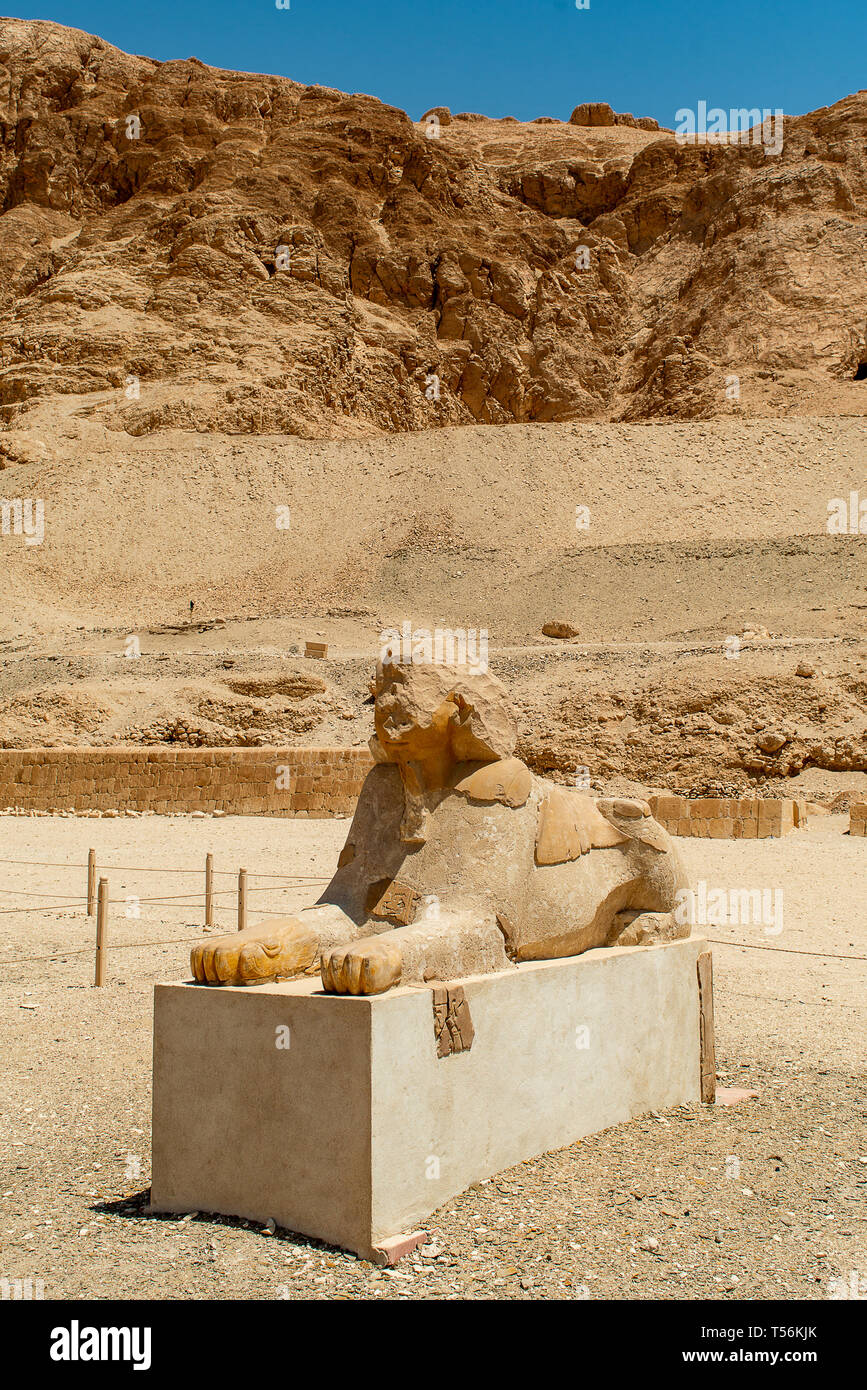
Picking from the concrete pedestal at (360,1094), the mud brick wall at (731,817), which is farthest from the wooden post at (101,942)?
the mud brick wall at (731,817)

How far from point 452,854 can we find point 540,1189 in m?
1.05

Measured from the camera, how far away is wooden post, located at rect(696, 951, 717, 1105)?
190 inches

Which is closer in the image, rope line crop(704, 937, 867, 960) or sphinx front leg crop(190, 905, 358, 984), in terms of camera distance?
sphinx front leg crop(190, 905, 358, 984)

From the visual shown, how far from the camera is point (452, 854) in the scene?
163 inches

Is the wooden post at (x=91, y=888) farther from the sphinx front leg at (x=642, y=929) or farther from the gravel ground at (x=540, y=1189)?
the sphinx front leg at (x=642, y=929)

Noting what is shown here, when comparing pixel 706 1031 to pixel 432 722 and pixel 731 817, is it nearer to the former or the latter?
pixel 432 722

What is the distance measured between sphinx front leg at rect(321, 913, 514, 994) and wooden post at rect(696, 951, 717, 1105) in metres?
1.09

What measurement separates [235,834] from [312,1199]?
39.2ft

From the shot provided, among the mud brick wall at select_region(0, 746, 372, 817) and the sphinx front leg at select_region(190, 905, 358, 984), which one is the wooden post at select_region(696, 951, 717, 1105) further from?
the mud brick wall at select_region(0, 746, 372, 817)

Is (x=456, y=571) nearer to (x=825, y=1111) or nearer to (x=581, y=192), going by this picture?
(x=825, y=1111)

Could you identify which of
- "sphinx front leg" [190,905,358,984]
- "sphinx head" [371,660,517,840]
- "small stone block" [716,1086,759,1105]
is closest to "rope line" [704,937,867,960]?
"small stone block" [716,1086,759,1105]

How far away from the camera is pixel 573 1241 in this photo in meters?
3.38

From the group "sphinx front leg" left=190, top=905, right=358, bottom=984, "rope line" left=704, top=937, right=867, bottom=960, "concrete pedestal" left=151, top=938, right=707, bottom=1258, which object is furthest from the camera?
"rope line" left=704, top=937, right=867, bottom=960
